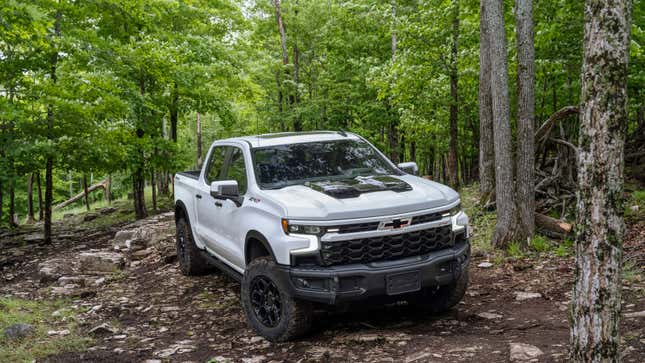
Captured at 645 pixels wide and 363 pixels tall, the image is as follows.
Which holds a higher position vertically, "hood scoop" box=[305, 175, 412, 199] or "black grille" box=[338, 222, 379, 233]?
"hood scoop" box=[305, 175, 412, 199]

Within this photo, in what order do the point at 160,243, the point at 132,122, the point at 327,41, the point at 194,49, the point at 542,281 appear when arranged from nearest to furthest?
1. the point at 542,281
2. the point at 160,243
3. the point at 132,122
4. the point at 194,49
5. the point at 327,41

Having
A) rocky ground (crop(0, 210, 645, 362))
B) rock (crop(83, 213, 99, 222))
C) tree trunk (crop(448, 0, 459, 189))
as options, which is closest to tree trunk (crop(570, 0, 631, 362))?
rocky ground (crop(0, 210, 645, 362))

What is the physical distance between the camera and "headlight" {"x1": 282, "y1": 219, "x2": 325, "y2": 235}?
4.95m

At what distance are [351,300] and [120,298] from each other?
4.51 metres

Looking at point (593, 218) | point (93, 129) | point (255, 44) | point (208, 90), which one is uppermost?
point (255, 44)

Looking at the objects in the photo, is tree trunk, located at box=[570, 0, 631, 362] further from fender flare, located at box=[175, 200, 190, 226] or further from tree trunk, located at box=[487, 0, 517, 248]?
fender flare, located at box=[175, 200, 190, 226]

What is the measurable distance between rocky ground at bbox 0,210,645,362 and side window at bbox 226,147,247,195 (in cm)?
163

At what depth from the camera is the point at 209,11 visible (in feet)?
63.8

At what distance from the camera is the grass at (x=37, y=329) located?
18.2ft

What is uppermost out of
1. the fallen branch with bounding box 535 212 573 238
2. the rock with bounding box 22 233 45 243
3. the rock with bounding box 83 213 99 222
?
the fallen branch with bounding box 535 212 573 238

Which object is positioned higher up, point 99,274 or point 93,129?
point 93,129

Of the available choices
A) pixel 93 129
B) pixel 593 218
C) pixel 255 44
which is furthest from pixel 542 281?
pixel 255 44

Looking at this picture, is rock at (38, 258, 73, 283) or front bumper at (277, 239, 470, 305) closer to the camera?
front bumper at (277, 239, 470, 305)

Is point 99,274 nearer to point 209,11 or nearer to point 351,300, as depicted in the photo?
point 351,300
